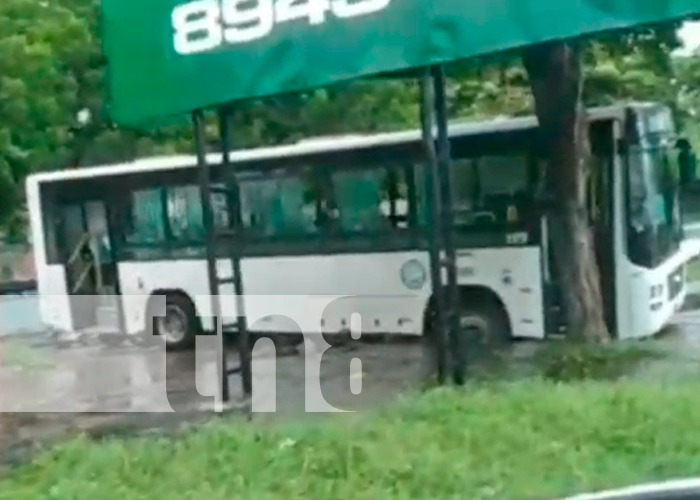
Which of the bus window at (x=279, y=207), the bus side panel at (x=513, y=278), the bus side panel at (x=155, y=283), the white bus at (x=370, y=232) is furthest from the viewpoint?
the bus window at (x=279, y=207)

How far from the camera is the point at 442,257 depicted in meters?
3.91

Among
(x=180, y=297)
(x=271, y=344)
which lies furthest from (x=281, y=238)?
(x=271, y=344)

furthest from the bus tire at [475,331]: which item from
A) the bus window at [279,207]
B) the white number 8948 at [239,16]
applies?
the white number 8948 at [239,16]

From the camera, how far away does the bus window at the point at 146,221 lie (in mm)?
5552

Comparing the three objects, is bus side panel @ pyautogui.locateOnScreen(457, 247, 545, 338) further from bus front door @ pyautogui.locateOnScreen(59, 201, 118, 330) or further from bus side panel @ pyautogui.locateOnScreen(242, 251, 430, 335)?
bus front door @ pyautogui.locateOnScreen(59, 201, 118, 330)

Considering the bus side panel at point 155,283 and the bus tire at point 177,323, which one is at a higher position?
the bus side panel at point 155,283

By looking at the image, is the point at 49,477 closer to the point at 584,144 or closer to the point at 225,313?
the point at 225,313

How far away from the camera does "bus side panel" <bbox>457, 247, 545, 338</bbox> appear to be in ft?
15.7

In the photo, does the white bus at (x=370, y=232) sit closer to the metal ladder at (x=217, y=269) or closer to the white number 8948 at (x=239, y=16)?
the metal ladder at (x=217, y=269)

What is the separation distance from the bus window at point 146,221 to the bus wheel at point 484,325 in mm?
1643

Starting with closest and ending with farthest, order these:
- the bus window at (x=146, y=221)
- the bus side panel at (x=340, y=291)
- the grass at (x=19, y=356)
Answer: the grass at (x=19, y=356) < the bus side panel at (x=340, y=291) < the bus window at (x=146, y=221)

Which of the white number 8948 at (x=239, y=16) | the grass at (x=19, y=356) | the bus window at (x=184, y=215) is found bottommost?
the grass at (x=19, y=356)

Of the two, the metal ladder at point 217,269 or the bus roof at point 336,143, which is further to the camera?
the bus roof at point 336,143

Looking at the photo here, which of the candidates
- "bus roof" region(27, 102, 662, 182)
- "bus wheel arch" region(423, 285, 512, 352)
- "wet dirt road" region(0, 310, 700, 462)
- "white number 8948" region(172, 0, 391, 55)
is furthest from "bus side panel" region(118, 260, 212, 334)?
"white number 8948" region(172, 0, 391, 55)
